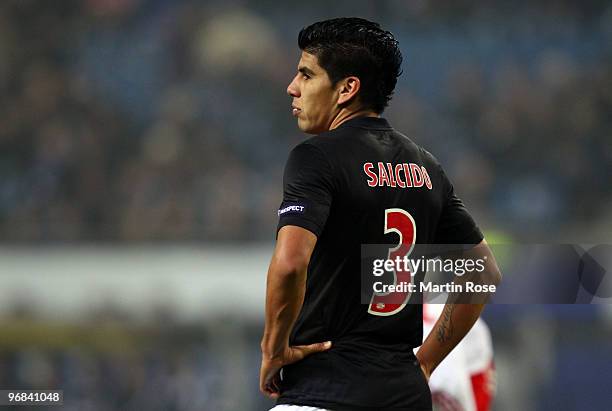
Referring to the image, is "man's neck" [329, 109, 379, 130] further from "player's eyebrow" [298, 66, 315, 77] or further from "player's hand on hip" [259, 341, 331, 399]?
"player's hand on hip" [259, 341, 331, 399]

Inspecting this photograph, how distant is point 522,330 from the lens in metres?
6.24

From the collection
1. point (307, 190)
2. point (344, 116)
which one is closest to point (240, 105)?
point (344, 116)

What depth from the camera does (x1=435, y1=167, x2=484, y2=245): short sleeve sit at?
2.91 meters

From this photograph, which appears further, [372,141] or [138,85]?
[138,85]

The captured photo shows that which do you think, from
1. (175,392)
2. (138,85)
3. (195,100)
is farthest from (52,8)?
(175,392)

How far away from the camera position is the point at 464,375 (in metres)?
4.07

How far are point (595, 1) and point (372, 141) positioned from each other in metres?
9.31

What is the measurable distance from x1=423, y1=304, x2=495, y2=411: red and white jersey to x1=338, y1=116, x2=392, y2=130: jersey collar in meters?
1.50

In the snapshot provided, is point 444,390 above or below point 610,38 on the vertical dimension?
below

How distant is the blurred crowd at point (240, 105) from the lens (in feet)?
29.8

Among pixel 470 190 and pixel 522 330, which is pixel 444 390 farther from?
pixel 470 190

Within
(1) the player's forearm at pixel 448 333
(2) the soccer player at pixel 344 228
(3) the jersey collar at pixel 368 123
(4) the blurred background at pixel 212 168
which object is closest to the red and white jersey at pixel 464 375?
(1) the player's forearm at pixel 448 333

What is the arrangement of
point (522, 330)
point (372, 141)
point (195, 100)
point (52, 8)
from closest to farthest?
point (372, 141) → point (522, 330) → point (195, 100) → point (52, 8)

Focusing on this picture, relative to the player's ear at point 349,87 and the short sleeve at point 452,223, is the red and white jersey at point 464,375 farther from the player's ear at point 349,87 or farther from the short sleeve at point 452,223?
the player's ear at point 349,87
